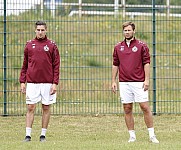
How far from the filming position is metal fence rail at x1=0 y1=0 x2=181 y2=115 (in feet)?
55.0

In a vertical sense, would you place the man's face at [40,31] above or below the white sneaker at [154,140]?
above

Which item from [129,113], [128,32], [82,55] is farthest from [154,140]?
[82,55]

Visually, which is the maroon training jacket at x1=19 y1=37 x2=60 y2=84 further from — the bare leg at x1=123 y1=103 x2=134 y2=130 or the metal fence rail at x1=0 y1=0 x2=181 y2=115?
the metal fence rail at x1=0 y1=0 x2=181 y2=115

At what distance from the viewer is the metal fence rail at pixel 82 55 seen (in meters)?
16.8

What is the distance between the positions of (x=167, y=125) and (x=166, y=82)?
3.50m

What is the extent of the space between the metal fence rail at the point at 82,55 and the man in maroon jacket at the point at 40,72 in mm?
4496

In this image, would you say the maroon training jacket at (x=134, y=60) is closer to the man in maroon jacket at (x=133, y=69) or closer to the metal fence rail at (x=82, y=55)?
the man in maroon jacket at (x=133, y=69)

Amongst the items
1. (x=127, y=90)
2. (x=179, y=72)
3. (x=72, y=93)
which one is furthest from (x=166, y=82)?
(x=127, y=90)

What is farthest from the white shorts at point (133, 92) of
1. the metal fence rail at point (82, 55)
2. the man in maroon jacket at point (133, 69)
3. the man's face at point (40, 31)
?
the metal fence rail at point (82, 55)

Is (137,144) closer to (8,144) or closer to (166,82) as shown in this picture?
(8,144)

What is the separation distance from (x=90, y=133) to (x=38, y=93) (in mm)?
2133

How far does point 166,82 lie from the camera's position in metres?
18.4

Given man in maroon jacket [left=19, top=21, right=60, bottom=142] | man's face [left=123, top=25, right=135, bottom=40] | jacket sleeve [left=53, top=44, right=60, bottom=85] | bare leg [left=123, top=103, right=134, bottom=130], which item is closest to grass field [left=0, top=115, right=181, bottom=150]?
bare leg [left=123, top=103, right=134, bottom=130]

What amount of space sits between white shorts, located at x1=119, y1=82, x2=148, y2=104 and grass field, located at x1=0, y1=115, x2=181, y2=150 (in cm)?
74
